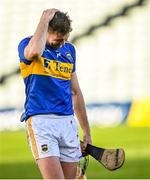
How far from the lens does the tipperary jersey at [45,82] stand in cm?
603

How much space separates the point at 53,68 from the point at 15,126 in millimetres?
9988

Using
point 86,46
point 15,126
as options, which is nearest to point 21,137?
point 15,126

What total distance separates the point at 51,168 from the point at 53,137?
0.84ft

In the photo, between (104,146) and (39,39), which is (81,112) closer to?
(39,39)

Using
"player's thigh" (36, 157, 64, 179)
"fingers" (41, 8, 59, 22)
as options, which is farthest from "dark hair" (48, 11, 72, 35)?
"player's thigh" (36, 157, 64, 179)

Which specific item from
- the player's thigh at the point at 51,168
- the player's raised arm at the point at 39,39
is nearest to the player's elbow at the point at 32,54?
the player's raised arm at the point at 39,39

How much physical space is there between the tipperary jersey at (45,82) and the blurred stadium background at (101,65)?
7610 mm

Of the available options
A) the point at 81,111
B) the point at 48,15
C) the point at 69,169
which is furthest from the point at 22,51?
the point at 69,169

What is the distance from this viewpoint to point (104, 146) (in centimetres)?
1330

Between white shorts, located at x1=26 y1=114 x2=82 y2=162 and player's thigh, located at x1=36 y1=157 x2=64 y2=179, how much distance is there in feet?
0.14

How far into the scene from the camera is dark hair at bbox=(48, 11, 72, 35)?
5.91 metres

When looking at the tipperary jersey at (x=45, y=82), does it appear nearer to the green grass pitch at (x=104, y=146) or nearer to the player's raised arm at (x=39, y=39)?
Answer: the player's raised arm at (x=39, y=39)

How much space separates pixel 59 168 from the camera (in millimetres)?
5945

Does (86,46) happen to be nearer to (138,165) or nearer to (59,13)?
(138,165)
